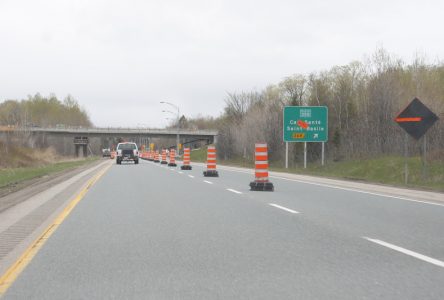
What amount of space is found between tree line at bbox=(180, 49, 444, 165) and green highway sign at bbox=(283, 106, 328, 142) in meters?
4.00

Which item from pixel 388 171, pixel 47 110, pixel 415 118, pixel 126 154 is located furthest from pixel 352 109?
pixel 47 110

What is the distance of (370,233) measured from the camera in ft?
29.1

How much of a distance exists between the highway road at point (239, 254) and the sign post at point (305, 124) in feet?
83.3

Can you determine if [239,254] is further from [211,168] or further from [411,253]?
[211,168]

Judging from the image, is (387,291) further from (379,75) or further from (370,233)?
(379,75)

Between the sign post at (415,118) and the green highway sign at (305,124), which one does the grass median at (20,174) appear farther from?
the sign post at (415,118)

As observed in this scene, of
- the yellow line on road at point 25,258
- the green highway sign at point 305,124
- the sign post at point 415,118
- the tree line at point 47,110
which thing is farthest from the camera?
the tree line at point 47,110

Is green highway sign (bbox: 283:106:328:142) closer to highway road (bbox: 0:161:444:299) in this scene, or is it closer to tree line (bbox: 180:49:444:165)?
tree line (bbox: 180:49:444:165)

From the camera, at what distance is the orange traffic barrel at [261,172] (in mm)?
17844

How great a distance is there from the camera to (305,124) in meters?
38.2

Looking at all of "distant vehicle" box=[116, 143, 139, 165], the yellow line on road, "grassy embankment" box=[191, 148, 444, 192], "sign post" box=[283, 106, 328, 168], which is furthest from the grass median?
"sign post" box=[283, 106, 328, 168]

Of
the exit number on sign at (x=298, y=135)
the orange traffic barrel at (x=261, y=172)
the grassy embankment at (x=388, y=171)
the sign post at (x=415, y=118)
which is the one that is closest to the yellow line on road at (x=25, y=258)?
the orange traffic barrel at (x=261, y=172)

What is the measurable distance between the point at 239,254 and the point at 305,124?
3166 centimetres

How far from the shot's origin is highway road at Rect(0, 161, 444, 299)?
5.38 m
